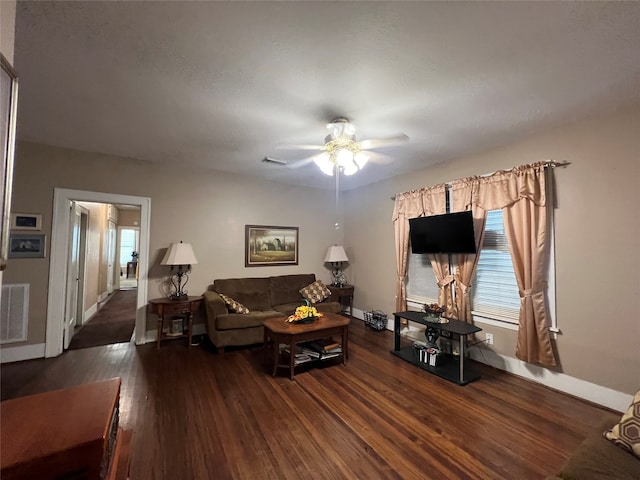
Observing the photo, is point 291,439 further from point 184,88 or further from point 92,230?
point 92,230

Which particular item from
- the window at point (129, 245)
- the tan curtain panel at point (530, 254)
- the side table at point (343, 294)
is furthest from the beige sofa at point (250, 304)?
the window at point (129, 245)

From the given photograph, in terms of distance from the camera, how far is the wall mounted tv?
329 cm

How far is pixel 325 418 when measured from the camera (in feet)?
7.30

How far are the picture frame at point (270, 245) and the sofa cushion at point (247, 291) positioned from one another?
398 millimetres

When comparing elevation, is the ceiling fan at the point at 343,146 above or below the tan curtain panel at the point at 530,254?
above

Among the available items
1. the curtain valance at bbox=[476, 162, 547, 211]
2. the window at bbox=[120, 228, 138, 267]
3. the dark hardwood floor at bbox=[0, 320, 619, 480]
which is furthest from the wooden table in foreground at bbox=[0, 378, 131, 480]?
the window at bbox=[120, 228, 138, 267]

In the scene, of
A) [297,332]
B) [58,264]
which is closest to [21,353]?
[58,264]

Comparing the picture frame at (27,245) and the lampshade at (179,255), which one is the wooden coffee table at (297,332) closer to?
the lampshade at (179,255)

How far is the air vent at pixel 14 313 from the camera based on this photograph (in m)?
3.15

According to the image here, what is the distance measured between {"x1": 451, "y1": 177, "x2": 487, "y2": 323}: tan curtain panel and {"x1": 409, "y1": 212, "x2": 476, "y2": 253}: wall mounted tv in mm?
139

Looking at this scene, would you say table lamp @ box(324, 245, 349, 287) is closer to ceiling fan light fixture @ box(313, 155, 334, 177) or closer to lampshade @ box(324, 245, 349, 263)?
lampshade @ box(324, 245, 349, 263)

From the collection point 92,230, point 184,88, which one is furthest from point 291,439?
point 92,230

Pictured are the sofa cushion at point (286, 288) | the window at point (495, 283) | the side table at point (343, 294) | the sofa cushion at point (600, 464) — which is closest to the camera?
the sofa cushion at point (600, 464)

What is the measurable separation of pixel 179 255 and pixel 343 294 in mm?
2823
